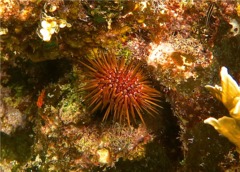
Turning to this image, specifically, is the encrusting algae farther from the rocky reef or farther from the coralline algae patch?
the coralline algae patch

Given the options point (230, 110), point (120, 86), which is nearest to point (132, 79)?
point (120, 86)

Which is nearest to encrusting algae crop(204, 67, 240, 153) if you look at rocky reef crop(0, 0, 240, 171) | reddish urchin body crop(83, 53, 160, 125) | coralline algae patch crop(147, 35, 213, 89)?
rocky reef crop(0, 0, 240, 171)

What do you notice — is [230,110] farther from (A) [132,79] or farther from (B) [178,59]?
(A) [132,79]

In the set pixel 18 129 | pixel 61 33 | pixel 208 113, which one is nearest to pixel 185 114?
pixel 208 113

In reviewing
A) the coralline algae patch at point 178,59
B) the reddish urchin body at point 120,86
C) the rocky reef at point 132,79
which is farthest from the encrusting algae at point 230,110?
the reddish urchin body at point 120,86

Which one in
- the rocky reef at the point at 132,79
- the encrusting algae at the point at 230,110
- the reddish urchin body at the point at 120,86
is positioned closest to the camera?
the encrusting algae at the point at 230,110

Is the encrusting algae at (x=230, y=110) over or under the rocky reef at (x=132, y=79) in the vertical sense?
under

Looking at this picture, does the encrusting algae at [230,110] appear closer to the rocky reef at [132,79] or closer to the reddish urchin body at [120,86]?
the rocky reef at [132,79]
